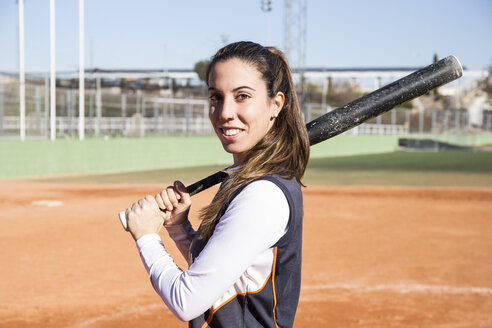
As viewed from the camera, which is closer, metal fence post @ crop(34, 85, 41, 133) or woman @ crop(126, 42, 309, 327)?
woman @ crop(126, 42, 309, 327)

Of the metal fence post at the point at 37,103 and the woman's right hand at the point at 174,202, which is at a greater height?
the woman's right hand at the point at 174,202

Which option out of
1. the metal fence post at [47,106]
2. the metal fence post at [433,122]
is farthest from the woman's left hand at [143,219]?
the metal fence post at [433,122]

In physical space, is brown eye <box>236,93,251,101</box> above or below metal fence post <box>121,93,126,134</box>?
above

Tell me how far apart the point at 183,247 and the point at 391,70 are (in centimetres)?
7545

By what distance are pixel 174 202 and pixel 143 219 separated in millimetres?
209

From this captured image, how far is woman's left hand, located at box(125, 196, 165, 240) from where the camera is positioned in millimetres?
2006

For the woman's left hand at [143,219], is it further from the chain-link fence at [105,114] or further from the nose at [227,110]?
the chain-link fence at [105,114]

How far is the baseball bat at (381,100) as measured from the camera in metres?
2.25

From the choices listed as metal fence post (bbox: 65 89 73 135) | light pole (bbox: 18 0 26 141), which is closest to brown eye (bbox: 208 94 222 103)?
light pole (bbox: 18 0 26 141)

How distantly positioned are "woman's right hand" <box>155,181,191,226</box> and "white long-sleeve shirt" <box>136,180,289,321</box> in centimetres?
34

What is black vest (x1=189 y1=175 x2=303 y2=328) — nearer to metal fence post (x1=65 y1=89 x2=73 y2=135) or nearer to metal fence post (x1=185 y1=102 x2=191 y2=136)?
metal fence post (x1=65 y1=89 x2=73 y2=135)

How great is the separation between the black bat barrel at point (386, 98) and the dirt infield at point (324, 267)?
2927 millimetres

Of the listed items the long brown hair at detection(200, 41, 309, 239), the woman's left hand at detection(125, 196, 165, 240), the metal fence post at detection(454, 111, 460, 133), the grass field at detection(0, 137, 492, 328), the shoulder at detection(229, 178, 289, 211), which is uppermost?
the long brown hair at detection(200, 41, 309, 239)

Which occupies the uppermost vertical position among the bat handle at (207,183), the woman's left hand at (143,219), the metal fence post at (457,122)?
the bat handle at (207,183)
